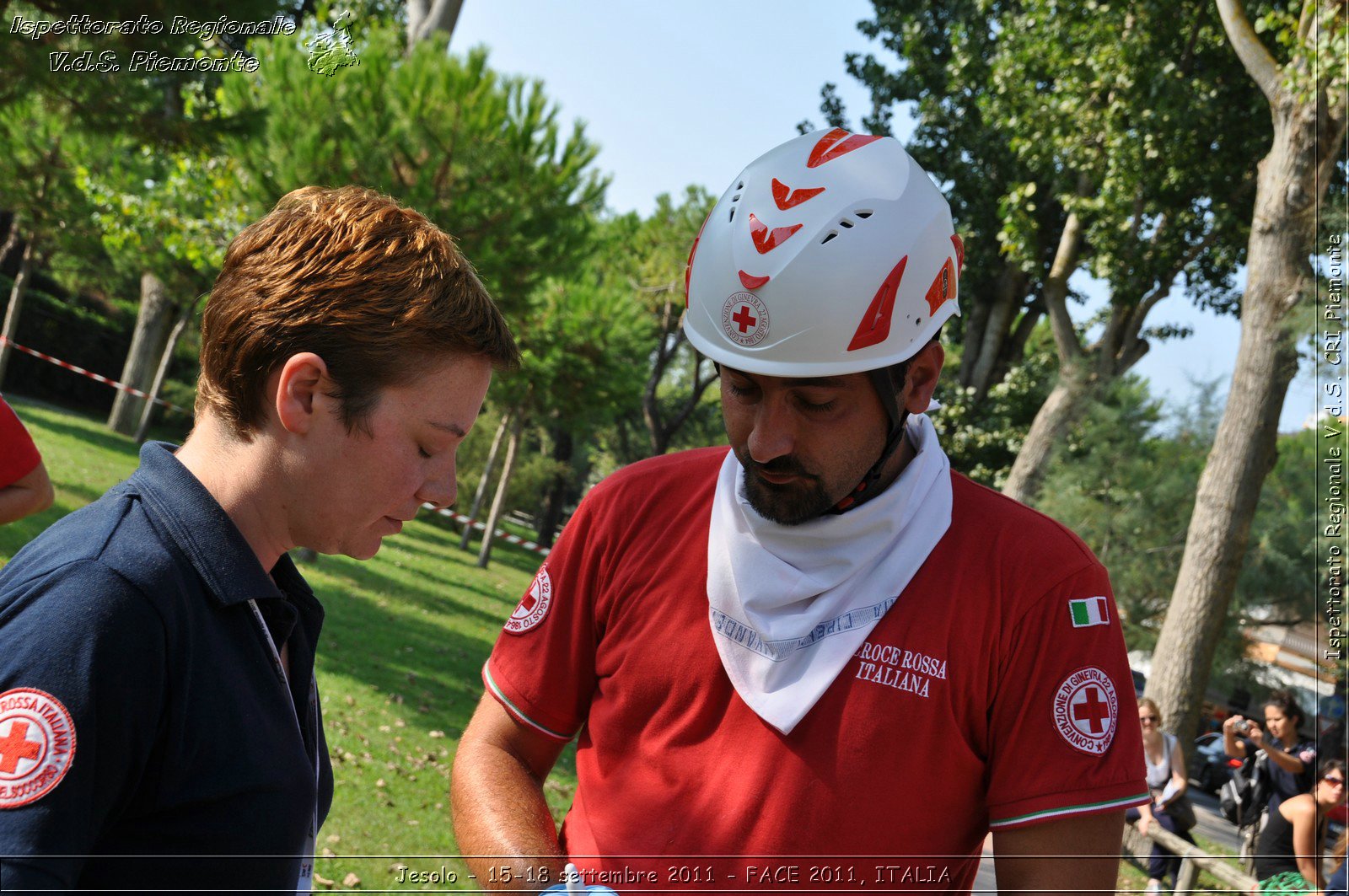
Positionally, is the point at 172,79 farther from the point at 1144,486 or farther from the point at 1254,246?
the point at 1144,486

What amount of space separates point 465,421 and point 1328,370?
30.9ft

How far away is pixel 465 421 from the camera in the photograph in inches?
70.2

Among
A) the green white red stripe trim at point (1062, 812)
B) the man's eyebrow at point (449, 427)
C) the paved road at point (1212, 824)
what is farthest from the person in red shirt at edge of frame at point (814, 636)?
the paved road at point (1212, 824)

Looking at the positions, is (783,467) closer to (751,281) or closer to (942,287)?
(751,281)

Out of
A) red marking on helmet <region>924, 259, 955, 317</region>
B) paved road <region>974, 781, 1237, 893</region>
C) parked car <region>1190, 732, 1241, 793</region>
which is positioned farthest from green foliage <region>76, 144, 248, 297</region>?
parked car <region>1190, 732, 1241, 793</region>

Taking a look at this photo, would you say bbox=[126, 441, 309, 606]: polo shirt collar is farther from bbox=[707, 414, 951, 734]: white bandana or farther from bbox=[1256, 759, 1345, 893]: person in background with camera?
bbox=[1256, 759, 1345, 893]: person in background with camera

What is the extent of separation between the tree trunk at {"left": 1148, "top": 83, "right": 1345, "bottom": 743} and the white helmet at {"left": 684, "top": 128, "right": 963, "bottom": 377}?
915cm

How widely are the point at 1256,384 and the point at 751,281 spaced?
31.7 ft

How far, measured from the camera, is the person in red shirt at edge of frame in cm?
193

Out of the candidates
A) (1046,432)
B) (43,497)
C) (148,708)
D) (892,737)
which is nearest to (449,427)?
(148,708)

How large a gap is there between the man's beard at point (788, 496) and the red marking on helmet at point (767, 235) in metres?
0.45

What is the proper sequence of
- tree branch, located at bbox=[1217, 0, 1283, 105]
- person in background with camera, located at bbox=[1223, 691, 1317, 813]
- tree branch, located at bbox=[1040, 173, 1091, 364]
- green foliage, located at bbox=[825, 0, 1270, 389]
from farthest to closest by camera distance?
tree branch, located at bbox=[1040, 173, 1091, 364] → green foliage, located at bbox=[825, 0, 1270, 389] → tree branch, located at bbox=[1217, 0, 1283, 105] → person in background with camera, located at bbox=[1223, 691, 1317, 813]

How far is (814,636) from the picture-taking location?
213cm

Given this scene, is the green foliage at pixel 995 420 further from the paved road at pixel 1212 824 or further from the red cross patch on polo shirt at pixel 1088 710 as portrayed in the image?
the red cross patch on polo shirt at pixel 1088 710
